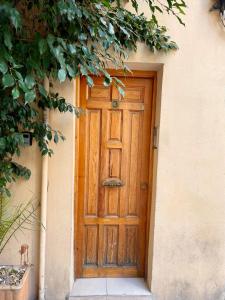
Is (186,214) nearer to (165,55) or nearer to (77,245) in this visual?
(77,245)

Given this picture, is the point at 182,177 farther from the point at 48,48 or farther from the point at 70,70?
the point at 48,48

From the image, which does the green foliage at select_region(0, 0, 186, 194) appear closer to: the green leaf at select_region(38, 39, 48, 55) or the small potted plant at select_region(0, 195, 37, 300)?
the green leaf at select_region(38, 39, 48, 55)

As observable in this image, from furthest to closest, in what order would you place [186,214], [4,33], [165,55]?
[186,214] → [165,55] → [4,33]

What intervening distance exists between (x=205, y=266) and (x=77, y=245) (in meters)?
1.21

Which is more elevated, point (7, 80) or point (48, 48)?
→ point (48, 48)

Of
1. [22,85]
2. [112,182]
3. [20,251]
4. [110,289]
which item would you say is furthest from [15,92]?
[110,289]

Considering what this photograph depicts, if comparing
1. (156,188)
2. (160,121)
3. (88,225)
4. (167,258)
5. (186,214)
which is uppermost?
(160,121)

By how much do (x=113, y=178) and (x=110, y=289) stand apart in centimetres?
102

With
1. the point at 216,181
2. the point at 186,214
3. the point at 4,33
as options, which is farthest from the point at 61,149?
the point at 216,181

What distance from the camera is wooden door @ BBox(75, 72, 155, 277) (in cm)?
231

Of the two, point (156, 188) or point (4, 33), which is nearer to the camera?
point (4, 33)

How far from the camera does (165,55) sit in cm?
213

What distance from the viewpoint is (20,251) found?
2.12 m

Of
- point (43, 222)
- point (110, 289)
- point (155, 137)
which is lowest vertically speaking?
point (110, 289)
